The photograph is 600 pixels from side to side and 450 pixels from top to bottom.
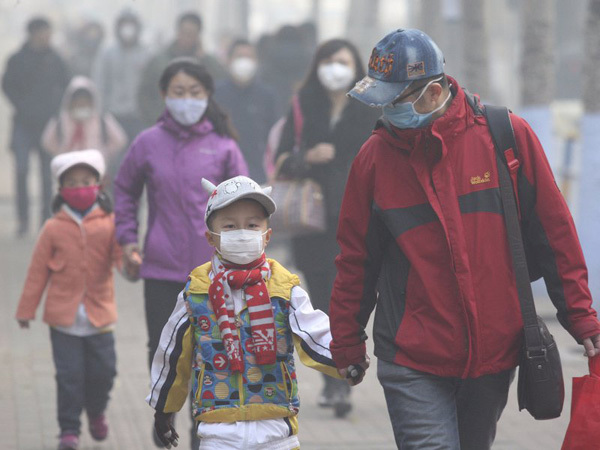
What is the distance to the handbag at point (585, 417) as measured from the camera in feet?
13.5

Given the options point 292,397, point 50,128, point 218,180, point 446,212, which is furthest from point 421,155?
point 50,128

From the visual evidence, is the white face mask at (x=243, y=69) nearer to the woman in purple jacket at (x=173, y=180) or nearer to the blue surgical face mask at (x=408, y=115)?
the woman in purple jacket at (x=173, y=180)

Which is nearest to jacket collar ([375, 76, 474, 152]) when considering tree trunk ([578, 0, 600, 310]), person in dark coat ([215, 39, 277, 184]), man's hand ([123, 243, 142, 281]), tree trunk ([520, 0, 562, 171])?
man's hand ([123, 243, 142, 281])

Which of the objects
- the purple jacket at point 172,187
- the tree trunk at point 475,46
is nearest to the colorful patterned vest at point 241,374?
the purple jacket at point 172,187

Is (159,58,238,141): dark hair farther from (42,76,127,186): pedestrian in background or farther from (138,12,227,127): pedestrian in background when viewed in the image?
(138,12,227,127): pedestrian in background

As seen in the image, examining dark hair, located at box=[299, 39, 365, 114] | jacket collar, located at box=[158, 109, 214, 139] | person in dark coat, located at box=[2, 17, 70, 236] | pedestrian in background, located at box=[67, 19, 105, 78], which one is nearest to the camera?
jacket collar, located at box=[158, 109, 214, 139]

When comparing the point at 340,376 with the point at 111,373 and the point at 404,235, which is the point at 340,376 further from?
the point at 111,373

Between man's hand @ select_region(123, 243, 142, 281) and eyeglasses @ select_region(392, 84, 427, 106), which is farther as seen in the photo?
man's hand @ select_region(123, 243, 142, 281)

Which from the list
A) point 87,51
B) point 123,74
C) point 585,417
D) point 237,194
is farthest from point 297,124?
point 87,51

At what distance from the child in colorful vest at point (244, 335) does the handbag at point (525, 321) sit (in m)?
0.67

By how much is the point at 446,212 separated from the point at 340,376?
2.29 feet

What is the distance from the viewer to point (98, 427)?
6738 millimetres

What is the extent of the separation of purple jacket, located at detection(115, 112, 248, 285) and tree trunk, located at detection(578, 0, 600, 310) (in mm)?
4076

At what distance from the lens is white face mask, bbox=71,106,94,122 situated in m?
13.5
